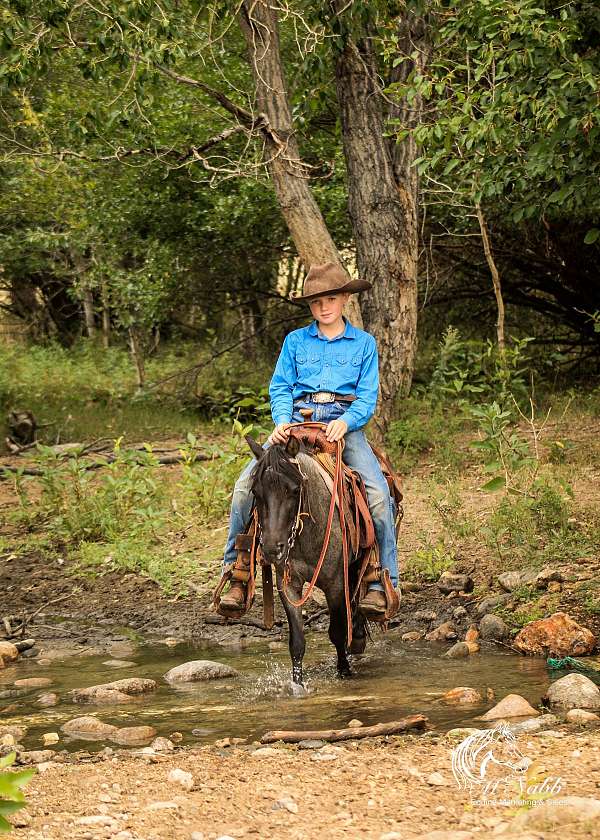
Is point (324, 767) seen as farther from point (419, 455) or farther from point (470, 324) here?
point (470, 324)

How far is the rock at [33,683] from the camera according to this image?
702 centimetres

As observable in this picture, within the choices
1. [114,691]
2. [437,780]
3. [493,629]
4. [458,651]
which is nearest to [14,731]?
[114,691]

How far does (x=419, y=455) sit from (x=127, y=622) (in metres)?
5.57

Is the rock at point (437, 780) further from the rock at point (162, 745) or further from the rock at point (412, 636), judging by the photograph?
the rock at point (412, 636)

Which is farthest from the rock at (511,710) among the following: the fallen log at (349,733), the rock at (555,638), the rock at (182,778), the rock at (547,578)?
the rock at (547,578)

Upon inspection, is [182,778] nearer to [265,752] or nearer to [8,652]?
[265,752]

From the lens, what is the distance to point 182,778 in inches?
181

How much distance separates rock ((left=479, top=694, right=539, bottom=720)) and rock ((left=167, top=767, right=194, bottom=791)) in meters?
1.68

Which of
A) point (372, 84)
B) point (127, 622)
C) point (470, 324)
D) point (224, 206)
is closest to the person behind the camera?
point (127, 622)

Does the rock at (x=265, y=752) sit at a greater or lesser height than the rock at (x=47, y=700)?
greater

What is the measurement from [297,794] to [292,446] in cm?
225

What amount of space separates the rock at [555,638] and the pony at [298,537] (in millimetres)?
1131

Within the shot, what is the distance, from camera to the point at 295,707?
614cm

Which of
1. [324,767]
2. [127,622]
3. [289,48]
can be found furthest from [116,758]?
[289,48]
